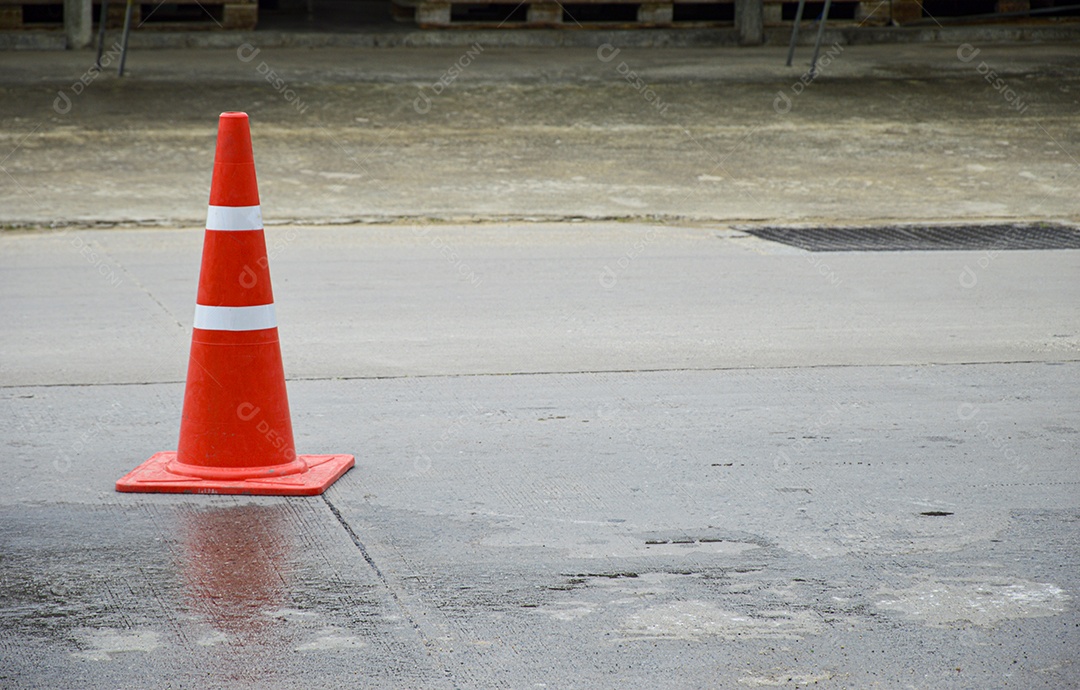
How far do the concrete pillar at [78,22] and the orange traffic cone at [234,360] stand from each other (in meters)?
12.7

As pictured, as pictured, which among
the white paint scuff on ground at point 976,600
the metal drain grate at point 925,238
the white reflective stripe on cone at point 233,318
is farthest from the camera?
the metal drain grate at point 925,238

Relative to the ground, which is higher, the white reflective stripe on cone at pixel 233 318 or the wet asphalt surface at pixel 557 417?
the white reflective stripe on cone at pixel 233 318

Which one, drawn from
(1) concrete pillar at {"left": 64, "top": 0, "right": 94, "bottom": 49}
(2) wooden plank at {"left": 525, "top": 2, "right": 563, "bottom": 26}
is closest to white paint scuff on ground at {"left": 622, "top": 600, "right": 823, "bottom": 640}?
(1) concrete pillar at {"left": 64, "top": 0, "right": 94, "bottom": 49}

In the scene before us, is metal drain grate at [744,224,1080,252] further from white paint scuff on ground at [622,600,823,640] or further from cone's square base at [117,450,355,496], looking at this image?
white paint scuff on ground at [622,600,823,640]

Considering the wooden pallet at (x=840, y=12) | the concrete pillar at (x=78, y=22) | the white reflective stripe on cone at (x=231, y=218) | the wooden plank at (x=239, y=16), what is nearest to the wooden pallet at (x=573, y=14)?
the wooden pallet at (x=840, y=12)

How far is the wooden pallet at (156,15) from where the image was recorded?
53.3ft

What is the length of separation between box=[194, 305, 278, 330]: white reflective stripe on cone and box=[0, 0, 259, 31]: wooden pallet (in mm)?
12869

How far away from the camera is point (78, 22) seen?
53.1ft

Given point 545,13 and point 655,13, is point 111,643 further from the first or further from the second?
point 655,13

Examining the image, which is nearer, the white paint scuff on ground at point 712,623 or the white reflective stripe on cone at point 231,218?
the white paint scuff on ground at point 712,623

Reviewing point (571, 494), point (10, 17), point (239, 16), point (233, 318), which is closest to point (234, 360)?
point (233, 318)

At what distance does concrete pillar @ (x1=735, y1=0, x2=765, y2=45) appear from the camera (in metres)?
17.3

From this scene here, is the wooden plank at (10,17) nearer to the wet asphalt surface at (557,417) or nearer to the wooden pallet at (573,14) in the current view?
the wet asphalt surface at (557,417)

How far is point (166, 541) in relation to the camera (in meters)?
4.09
